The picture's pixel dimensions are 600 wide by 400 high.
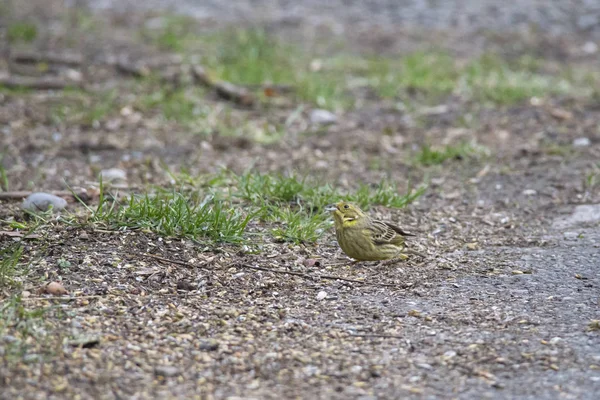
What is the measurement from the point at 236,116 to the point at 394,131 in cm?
160

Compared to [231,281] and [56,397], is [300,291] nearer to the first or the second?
[231,281]

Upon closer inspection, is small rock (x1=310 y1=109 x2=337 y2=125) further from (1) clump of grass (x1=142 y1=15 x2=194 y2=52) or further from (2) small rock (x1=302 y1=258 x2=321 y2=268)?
(2) small rock (x1=302 y1=258 x2=321 y2=268)

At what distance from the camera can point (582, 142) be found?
7.72 meters

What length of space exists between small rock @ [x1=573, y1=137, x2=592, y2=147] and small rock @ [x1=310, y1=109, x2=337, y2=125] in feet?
7.75

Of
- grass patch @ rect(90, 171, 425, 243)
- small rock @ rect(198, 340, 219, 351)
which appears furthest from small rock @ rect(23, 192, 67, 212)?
small rock @ rect(198, 340, 219, 351)

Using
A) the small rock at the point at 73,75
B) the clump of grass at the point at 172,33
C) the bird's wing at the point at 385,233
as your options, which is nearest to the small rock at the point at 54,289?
the bird's wing at the point at 385,233

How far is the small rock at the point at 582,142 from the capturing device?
7687 millimetres

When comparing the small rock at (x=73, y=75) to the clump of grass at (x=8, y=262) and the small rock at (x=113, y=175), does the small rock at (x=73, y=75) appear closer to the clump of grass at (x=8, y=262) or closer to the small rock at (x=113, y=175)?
the small rock at (x=113, y=175)

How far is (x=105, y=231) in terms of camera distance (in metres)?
4.97

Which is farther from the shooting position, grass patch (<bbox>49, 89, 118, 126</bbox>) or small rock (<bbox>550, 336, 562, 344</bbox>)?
grass patch (<bbox>49, 89, 118, 126</bbox>)

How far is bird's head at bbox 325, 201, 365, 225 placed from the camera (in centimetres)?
511

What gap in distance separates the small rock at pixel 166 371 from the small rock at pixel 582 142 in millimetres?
5272

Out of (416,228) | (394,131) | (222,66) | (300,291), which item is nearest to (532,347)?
(300,291)

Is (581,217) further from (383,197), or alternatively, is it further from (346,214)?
(346,214)
